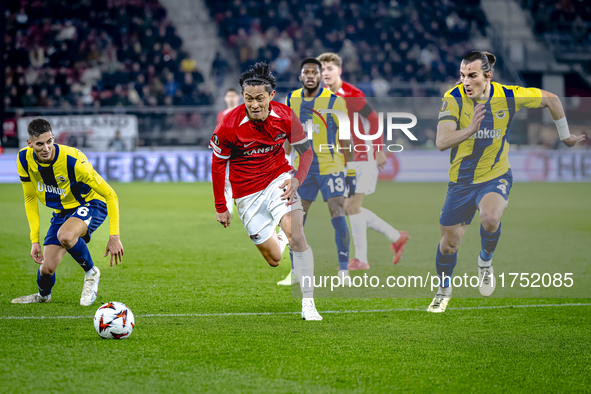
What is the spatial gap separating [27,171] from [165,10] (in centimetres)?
1930

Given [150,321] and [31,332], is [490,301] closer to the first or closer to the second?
[150,321]

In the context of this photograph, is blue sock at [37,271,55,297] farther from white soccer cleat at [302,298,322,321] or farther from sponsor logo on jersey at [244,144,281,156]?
white soccer cleat at [302,298,322,321]

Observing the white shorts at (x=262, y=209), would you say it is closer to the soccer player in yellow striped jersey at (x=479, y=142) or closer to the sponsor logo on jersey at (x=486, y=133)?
the soccer player in yellow striped jersey at (x=479, y=142)

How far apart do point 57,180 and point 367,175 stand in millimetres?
2950

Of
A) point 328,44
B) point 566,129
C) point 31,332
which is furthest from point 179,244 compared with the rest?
point 328,44

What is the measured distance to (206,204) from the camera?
14.0 metres

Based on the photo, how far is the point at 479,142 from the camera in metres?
5.70

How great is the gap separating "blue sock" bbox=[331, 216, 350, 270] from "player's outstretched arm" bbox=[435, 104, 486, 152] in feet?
5.50

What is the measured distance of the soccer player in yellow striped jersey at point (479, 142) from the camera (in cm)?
561

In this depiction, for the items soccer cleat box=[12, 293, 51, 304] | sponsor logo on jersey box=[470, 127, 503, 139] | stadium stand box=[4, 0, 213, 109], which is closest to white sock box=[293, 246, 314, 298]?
sponsor logo on jersey box=[470, 127, 503, 139]

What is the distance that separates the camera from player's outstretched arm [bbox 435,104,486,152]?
5.57m

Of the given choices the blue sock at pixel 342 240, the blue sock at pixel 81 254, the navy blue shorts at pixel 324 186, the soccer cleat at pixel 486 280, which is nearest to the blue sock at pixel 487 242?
the soccer cleat at pixel 486 280

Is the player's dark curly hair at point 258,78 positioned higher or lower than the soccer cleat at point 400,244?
higher

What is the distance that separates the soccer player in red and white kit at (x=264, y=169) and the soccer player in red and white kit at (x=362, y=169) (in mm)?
1042
